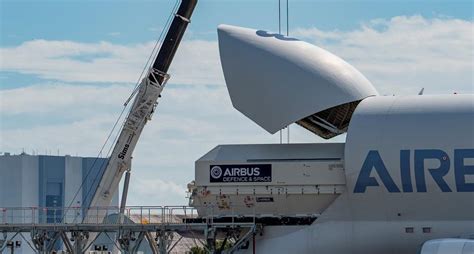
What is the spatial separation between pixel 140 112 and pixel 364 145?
11.1m

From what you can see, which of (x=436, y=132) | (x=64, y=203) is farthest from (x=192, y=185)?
(x=64, y=203)

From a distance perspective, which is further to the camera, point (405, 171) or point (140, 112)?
point (140, 112)

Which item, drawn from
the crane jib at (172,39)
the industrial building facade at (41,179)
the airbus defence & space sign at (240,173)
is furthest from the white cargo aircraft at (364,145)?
the industrial building facade at (41,179)

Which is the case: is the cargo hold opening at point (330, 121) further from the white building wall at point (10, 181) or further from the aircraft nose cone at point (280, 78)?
the white building wall at point (10, 181)

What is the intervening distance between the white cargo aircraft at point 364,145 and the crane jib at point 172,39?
11.0ft

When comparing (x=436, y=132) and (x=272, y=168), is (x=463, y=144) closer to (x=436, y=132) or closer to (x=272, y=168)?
(x=436, y=132)

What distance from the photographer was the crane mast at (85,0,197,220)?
51.5 m

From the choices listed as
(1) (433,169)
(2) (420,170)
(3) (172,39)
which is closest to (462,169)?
(1) (433,169)

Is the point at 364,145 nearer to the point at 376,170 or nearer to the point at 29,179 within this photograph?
the point at 376,170

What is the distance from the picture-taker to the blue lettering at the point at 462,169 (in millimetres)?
44688

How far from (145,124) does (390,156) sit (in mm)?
11928

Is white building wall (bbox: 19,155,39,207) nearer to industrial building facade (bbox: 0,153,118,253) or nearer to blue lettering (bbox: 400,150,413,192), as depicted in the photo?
industrial building facade (bbox: 0,153,118,253)

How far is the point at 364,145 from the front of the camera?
45469 millimetres

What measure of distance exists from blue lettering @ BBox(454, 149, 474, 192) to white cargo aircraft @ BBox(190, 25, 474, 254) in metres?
0.04
